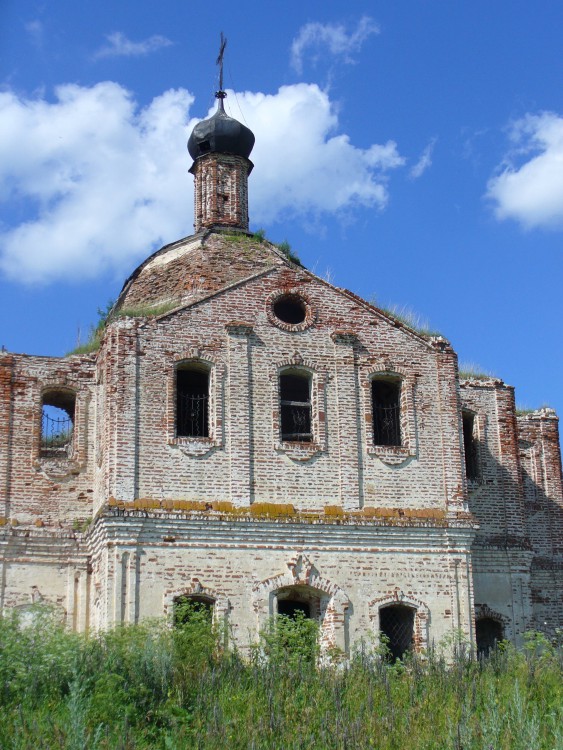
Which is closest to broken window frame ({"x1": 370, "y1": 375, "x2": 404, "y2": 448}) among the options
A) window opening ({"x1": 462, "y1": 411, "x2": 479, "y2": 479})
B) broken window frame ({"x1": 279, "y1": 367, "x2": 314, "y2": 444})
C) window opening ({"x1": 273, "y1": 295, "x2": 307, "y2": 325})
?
broken window frame ({"x1": 279, "y1": 367, "x2": 314, "y2": 444})

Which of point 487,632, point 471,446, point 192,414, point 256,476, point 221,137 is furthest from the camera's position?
point 221,137

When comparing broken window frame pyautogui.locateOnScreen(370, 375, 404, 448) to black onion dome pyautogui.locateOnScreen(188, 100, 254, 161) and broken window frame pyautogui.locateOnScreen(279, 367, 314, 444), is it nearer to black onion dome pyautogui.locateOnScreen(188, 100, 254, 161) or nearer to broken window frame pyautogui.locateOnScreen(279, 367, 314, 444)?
broken window frame pyautogui.locateOnScreen(279, 367, 314, 444)

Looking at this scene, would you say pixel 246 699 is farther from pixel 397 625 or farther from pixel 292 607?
pixel 397 625

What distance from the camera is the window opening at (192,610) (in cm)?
1723

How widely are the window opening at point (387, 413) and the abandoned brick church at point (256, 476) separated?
4cm

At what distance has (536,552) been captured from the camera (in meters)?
23.2

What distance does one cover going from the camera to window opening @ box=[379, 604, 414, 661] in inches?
754

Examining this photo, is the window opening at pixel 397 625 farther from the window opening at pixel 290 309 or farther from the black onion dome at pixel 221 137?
the black onion dome at pixel 221 137

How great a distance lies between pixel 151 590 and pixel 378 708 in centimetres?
574

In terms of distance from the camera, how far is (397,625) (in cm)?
1930

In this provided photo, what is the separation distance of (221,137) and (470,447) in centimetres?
813

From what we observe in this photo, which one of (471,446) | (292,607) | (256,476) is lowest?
(292,607)

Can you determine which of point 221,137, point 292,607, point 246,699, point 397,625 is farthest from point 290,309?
point 246,699

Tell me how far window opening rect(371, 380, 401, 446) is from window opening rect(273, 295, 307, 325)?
1.80 metres
